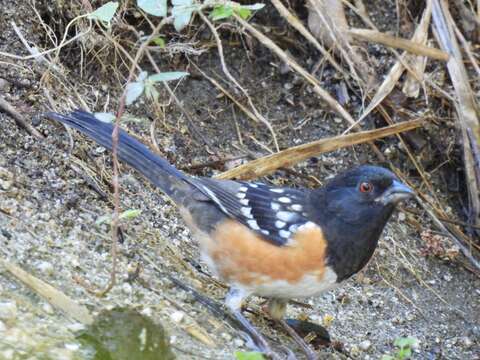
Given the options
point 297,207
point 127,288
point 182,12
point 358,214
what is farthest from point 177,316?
point 182,12

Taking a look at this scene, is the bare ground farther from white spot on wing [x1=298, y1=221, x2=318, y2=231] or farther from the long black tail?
white spot on wing [x1=298, y1=221, x2=318, y2=231]

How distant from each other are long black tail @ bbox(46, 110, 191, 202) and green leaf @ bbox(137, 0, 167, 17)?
579 mm

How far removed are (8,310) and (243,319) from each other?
0.90 meters

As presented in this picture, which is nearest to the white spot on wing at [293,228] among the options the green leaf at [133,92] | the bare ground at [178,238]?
the bare ground at [178,238]

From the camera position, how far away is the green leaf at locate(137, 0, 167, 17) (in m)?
2.95

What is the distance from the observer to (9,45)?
3988 mm

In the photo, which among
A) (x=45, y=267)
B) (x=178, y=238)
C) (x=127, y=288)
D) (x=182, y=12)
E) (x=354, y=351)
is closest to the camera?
(x=182, y=12)

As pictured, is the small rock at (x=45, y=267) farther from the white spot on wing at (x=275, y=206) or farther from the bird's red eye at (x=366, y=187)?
the bird's red eye at (x=366, y=187)

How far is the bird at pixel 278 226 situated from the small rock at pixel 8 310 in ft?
2.55

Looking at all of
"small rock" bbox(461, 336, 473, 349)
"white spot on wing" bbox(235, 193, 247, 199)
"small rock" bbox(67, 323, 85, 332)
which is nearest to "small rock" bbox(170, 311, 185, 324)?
"small rock" bbox(67, 323, 85, 332)

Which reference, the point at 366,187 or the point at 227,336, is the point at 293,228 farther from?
the point at 227,336

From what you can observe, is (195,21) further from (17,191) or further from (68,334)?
(68,334)

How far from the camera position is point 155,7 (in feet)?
9.70

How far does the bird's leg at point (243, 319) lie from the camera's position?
3271mm
